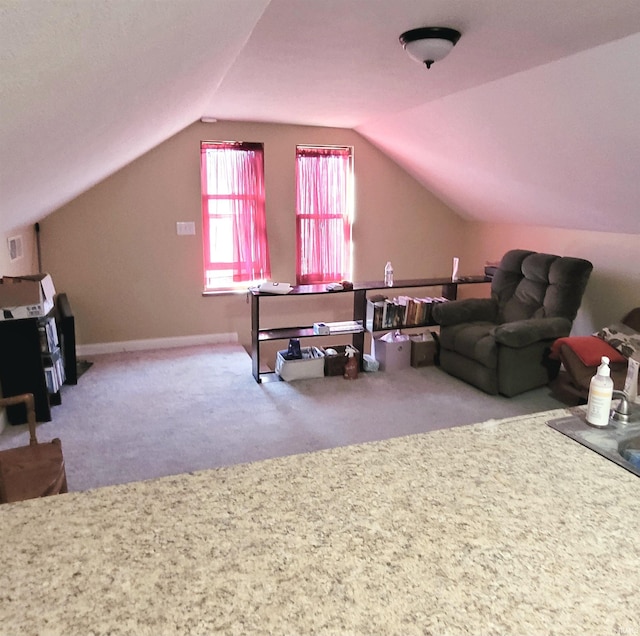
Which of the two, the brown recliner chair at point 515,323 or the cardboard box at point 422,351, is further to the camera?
the cardboard box at point 422,351

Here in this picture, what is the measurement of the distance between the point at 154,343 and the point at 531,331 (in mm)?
3473

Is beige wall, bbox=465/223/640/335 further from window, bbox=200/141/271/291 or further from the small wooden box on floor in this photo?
window, bbox=200/141/271/291

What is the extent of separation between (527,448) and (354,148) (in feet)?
16.0

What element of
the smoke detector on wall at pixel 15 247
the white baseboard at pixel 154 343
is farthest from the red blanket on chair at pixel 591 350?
the smoke detector on wall at pixel 15 247

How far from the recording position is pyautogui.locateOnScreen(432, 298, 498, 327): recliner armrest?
15.4 feet

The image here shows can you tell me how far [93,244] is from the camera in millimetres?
5035

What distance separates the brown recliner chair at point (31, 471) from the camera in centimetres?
208

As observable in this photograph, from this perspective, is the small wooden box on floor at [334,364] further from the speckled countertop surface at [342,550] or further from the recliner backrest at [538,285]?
the speckled countertop surface at [342,550]

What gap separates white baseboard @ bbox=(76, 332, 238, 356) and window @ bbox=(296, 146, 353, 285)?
3.28 ft

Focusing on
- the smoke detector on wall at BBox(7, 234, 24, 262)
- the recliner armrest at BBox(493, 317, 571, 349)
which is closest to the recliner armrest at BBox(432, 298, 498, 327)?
the recliner armrest at BBox(493, 317, 571, 349)

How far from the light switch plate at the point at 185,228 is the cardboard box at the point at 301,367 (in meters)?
1.60

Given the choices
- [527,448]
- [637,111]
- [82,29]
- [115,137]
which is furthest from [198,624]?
[637,111]

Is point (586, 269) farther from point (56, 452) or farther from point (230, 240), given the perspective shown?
point (56, 452)

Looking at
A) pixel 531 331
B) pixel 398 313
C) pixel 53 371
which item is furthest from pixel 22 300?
pixel 531 331
